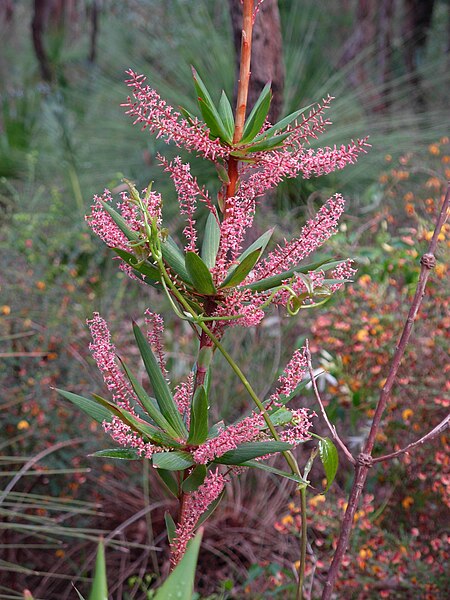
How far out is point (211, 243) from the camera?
106 cm

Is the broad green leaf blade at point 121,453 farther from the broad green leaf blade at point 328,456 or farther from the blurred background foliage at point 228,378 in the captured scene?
the blurred background foliage at point 228,378

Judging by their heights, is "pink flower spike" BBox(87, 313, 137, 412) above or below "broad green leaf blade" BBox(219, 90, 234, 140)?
below

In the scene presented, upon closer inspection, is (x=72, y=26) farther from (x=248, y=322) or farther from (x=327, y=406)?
(x=248, y=322)

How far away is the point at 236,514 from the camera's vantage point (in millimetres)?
2496

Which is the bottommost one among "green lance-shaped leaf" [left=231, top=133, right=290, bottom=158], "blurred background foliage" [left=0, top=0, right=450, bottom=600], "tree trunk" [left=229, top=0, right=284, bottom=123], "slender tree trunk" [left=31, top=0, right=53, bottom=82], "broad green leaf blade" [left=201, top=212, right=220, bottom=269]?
"blurred background foliage" [left=0, top=0, right=450, bottom=600]

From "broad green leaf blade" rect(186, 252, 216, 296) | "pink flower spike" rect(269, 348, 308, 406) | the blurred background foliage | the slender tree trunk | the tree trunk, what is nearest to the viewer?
"broad green leaf blade" rect(186, 252, 216, 296)

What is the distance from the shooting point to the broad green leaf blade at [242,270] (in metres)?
0.95

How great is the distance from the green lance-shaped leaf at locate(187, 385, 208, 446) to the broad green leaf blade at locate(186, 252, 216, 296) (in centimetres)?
12

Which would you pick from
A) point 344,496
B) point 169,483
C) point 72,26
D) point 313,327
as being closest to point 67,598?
point 344,496

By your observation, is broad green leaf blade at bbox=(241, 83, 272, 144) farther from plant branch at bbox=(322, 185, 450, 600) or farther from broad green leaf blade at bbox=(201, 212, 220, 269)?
plant branch at bbox=(322, 185, 450, 600)

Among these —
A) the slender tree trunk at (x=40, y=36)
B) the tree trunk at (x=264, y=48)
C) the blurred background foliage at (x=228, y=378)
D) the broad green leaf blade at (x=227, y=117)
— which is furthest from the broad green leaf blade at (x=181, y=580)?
the slender tree trunk at (x=40, y=36)

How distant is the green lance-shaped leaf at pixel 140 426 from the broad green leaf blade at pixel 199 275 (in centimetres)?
18

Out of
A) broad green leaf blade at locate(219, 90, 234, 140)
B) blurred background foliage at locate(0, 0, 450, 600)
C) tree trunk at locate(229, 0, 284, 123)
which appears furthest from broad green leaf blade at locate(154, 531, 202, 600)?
tree trunk at locate(229, 0, 284, 123)

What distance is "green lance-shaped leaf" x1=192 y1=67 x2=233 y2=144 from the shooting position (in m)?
0.96
